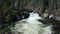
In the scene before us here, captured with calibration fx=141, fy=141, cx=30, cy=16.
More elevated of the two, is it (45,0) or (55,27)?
(45,0)

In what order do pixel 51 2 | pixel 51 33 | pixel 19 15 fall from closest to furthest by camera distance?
pixel 51 33, pixel 19 15, pixel 51 2

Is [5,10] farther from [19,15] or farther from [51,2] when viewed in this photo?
[51,2]

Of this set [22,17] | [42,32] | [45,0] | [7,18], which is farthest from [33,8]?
[42,32]

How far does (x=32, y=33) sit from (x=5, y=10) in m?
3.77

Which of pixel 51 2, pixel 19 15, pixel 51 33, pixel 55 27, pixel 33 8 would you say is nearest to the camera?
pixel 51 33

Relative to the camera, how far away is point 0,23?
1241 cm

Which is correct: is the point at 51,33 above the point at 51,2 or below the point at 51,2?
below

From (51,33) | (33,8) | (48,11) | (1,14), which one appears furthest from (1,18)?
(33,8)

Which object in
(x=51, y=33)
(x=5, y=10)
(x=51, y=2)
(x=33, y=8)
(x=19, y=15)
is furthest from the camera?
(x=33, y=8)

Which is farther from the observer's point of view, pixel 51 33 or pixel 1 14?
pixel 1 14

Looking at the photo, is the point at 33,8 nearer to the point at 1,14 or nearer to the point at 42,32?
the point at 1,14

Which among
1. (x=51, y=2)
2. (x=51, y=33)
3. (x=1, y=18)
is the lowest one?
(x=51, y=33)

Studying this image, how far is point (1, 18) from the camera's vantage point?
12516 mm

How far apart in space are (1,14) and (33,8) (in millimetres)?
9016
